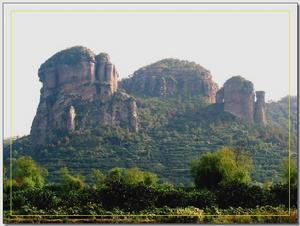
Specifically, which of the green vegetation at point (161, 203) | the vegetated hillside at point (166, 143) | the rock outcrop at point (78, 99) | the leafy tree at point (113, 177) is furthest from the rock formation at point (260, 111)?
the green vegetation at point (161, 203)

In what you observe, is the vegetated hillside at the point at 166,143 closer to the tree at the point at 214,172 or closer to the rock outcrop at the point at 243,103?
the rock outcrop at the point at 243,103

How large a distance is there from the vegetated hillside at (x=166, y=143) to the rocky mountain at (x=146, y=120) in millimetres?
72

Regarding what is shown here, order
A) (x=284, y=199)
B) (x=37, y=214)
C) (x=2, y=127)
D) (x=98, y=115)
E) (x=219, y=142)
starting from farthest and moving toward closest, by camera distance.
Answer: (x=98, y=115) → (x=219, y=142) → (x=284, y=199) → (x=37, y=214) → (x=2, y=127)

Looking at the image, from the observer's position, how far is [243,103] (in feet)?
167

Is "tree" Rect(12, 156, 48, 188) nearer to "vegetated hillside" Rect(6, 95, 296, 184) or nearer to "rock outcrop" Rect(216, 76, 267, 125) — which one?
"vegetated hillside" Rect(6, 95, 296, 184)

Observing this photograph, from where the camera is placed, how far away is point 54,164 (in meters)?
38.7

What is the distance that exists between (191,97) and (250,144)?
13.2 meters

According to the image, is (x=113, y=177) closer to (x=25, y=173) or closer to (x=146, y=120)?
(x=25, y=173)

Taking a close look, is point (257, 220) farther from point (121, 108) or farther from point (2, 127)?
point (121, 108)

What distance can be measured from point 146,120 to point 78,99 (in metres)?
7.31

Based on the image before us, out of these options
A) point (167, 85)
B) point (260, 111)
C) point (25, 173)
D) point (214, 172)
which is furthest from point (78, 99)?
point (214, 172)

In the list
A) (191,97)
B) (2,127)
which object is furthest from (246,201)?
(191,97)

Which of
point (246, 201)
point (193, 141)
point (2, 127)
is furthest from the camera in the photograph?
point (193, 141)

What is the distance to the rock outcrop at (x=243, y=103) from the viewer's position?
156 feet
